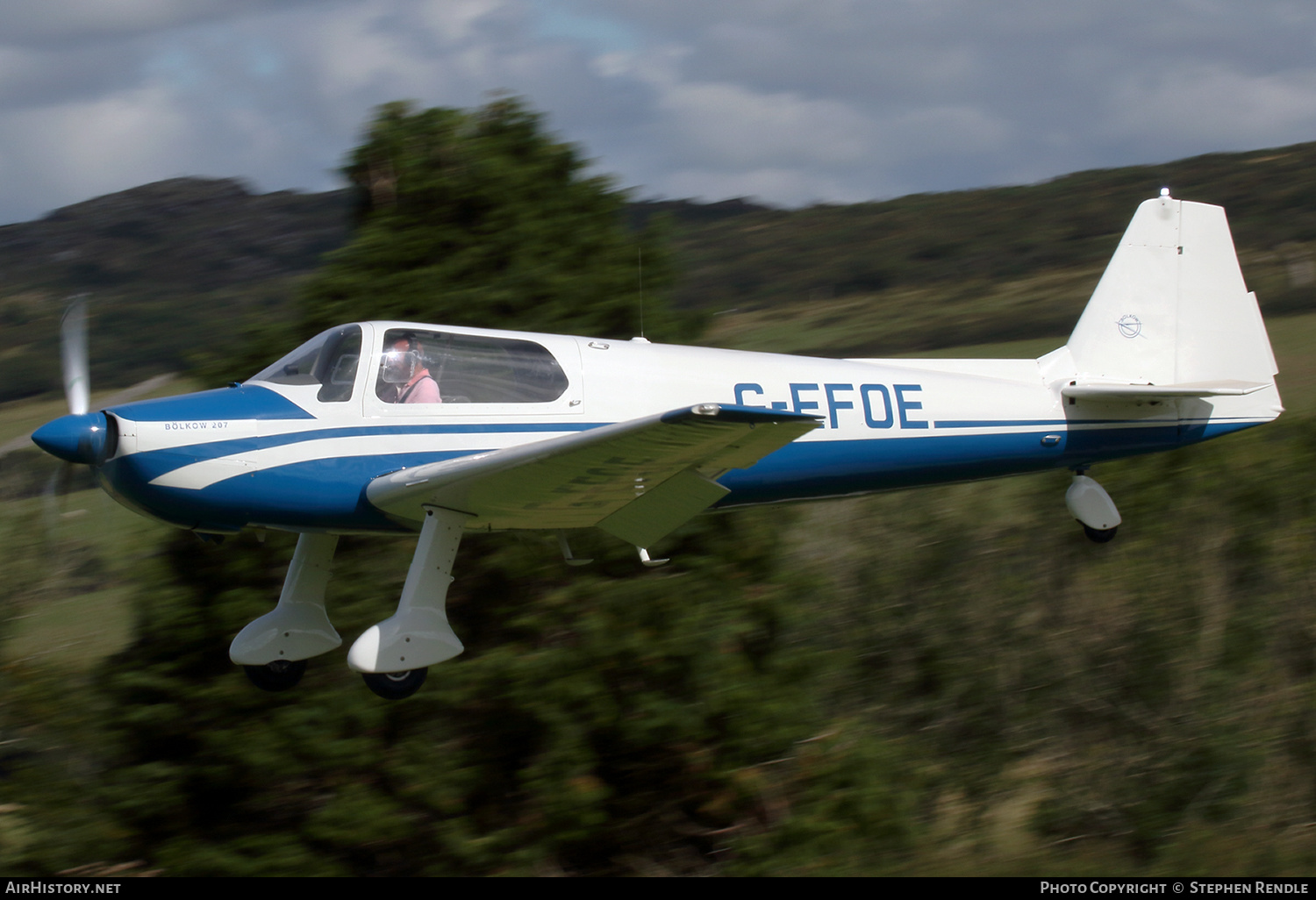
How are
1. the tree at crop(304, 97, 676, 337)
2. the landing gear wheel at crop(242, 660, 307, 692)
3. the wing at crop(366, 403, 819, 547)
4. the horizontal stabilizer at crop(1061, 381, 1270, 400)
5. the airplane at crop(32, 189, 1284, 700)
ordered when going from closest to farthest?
1. the wing at crop(366, 403, 819, 547)
2. the airplane at crop(32, 189, 1284, 700)
3. the landing gear wheel at crop(242, 660, 307, 692)
4. the horizontal stabilizer at crop(1061, 381, 1270, 400)
5. the tree at crop(304, 97, 676, 337)

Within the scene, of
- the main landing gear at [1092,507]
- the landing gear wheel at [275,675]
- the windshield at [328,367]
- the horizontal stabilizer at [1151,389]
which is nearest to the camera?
the windshield at [328,367]

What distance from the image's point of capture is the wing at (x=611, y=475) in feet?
14.9

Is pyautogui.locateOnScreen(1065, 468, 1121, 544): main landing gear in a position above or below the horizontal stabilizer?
below

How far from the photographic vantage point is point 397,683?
19.4 feet

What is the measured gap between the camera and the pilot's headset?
5.82 meters

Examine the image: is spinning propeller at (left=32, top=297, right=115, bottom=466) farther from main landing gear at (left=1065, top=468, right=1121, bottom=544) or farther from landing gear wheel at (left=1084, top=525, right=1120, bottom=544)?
landing gear wheel at (left=1084, top=525, right=1120, bottom=544)

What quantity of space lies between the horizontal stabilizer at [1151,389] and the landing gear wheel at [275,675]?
5.08 meters

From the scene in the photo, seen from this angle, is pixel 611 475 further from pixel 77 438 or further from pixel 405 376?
pixel 77 438

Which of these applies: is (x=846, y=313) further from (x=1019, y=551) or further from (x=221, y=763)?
(x=221, y=763)

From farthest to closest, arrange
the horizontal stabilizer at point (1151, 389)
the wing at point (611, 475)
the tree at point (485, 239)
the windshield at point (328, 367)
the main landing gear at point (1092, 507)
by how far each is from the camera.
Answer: the tree at point (485, 239)
the main landing gear at point (1092, 507)
the horizontal stabilizer at point (1151, 389)
the windshield at point (328, 367)
the wing at point (611, 475)

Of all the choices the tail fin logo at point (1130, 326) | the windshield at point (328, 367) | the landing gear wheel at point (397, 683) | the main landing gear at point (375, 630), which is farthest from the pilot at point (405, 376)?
the tail fin logo at point (1130, 326)

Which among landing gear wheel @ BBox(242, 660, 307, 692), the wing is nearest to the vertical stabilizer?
the wing

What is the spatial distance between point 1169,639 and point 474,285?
10.8 metres

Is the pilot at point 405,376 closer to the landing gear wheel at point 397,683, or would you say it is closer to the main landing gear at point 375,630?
the main landing gear at point 375,630
